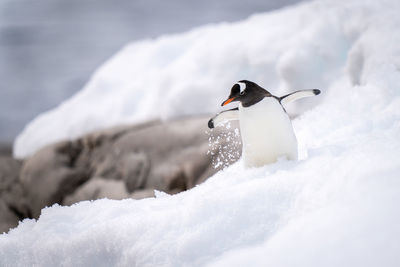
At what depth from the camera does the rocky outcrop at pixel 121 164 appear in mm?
2676

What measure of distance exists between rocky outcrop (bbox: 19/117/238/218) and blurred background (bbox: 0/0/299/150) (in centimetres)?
413

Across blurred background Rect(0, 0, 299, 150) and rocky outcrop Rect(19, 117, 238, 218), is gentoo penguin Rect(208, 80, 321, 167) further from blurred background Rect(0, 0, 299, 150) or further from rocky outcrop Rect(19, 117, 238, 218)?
blurred background Rect(0, 0, 299, 150)

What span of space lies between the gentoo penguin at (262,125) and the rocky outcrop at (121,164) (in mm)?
1120

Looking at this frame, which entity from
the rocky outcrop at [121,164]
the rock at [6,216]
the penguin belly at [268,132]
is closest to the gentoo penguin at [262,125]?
the penguin belly at [268,132]

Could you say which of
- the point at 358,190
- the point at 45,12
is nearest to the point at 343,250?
the point at 358,190

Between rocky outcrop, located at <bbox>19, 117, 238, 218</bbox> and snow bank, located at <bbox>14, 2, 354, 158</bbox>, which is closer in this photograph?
snow bank, located at <bbox>14, 2, 354, 158</bbox>

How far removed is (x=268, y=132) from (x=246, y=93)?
0.13 metres

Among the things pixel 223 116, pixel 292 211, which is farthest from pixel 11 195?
pixel 292 211

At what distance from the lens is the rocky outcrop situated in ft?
8.78

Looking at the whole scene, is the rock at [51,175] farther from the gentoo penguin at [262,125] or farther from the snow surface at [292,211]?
the gentoo penguin at [262,125]

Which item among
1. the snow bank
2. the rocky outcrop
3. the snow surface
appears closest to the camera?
the snow surface

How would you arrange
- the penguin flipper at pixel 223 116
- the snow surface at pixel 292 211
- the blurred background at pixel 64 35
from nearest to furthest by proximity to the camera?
the snow surface at pixel 292 211, the penguin flipper at pixel 223 116, the blurred background at pixel 64 35

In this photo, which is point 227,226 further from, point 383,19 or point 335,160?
point 383,19

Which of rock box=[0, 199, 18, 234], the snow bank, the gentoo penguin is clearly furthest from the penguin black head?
rock box=[0, 199, 18, 234]
